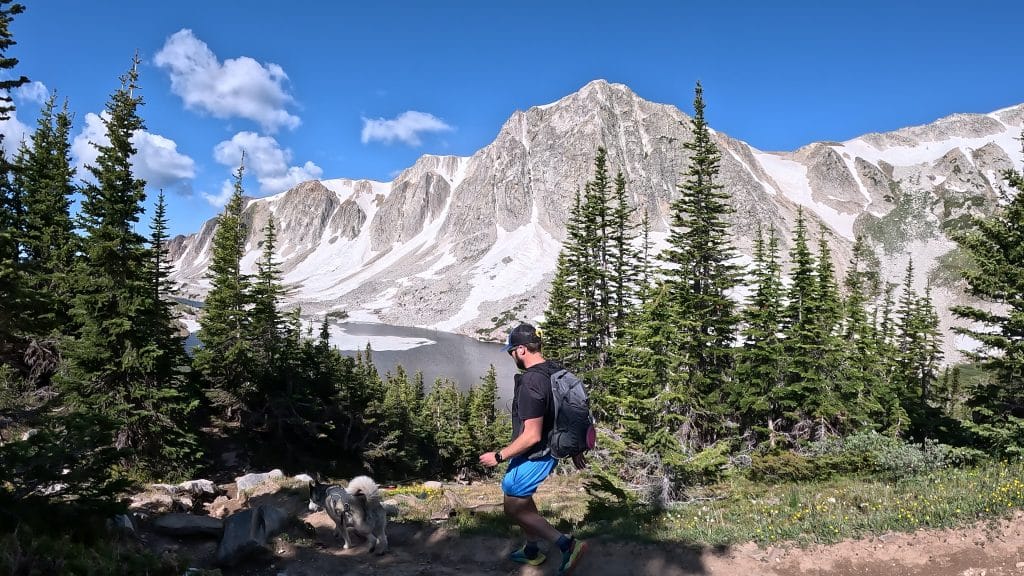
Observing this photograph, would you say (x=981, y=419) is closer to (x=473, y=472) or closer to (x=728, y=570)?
(x=728, y=570)

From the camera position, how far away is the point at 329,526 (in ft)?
30.0

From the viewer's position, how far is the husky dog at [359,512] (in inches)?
316

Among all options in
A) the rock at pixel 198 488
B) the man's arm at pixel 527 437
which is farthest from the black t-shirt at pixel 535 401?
the rock at pixel 198 488

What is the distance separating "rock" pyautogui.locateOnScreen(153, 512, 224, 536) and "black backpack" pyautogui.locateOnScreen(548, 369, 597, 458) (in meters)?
6.90

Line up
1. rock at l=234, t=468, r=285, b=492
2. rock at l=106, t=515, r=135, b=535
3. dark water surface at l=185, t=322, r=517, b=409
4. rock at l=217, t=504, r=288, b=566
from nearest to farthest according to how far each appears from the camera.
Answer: rock at l=106, t=515, r=135, b=535, rock at l=217, t=504, r=288, b=566, rock at l=234, t=468, r=285, b=492, dark water surface at l=185, t=322, r=517, b=409

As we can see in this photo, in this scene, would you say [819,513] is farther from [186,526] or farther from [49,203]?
[49,203]

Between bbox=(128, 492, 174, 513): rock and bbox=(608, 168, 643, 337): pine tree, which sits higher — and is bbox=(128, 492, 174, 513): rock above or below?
below

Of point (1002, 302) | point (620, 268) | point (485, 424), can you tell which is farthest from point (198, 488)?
point (485, 424)

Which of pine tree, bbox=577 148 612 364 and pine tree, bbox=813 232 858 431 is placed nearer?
pine tree, bbox=813 232 858 431

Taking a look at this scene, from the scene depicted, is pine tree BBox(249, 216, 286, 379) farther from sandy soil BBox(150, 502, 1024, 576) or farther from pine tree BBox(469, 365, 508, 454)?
sandy soil BBox(150, 502, 1024, 576)

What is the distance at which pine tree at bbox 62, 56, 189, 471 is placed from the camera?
16938 millimetres

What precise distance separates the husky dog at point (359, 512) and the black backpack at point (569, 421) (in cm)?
447

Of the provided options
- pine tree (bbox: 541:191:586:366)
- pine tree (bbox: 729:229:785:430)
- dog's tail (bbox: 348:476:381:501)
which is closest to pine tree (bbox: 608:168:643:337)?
pine tree (bbox: 541:191:586:366)

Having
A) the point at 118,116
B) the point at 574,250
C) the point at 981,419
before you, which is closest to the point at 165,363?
the point at 118,116
